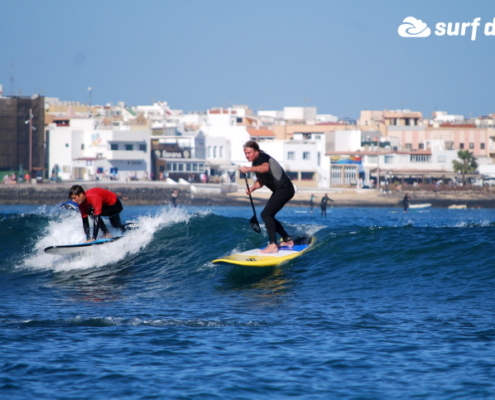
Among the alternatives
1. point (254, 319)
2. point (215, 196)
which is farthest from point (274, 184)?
point (215, 196)

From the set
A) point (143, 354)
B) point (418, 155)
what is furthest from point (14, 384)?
point (418, 155)

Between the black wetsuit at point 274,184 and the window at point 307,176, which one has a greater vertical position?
the window at point 307,176

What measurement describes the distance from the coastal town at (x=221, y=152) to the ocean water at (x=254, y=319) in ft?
242

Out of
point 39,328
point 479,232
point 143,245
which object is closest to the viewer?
point 39,328

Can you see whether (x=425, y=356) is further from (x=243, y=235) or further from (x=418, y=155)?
(x=418, y=155)

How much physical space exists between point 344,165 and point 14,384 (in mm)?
93891

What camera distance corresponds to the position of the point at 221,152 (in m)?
102

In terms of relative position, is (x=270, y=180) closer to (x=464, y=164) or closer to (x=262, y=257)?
(x=262, y=257)

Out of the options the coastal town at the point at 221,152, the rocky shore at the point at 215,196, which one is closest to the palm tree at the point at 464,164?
the coastal town at the point at 221,152

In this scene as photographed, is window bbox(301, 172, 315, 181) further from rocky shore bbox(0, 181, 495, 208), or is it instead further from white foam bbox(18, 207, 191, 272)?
white foam bbox(18, 207, 191, 272)

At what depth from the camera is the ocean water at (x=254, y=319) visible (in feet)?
21.8

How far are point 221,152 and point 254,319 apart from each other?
9348 centimetres

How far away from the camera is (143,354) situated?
24.4 feet

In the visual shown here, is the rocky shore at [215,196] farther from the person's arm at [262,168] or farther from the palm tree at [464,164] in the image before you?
the person's arm at [262,168]
